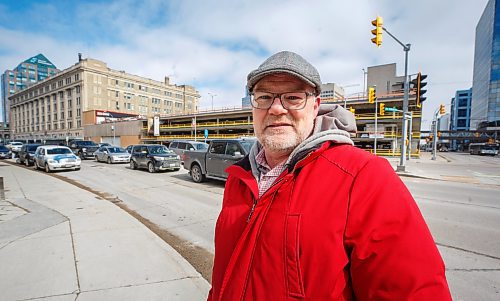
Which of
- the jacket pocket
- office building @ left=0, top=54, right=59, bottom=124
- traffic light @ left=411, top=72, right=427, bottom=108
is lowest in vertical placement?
the jacket pocket

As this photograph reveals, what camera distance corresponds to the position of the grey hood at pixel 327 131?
1295 millimetres

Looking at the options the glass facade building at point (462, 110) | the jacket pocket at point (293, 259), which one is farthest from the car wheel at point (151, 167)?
the glass facade building at point (462, 110)

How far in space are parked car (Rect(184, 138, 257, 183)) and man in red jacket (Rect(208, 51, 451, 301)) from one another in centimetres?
762

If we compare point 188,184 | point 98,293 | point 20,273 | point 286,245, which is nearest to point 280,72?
point 286,245

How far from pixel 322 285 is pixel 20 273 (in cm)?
391

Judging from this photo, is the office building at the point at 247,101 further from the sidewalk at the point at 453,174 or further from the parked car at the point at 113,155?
the parked car at the point at 113,155

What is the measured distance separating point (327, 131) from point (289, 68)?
40cm

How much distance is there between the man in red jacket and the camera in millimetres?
919

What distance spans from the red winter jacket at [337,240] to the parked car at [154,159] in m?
13.4

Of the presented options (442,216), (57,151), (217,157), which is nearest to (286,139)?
(442,216)

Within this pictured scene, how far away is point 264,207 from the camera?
125 centimetres

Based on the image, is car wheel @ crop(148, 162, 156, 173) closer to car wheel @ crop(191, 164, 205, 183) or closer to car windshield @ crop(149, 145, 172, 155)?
car windshield @ crop(149, 145, 172, 155)

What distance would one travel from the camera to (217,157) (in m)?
10.1

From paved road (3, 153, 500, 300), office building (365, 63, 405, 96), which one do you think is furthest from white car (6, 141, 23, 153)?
office building (365, 63, 405, 96)
